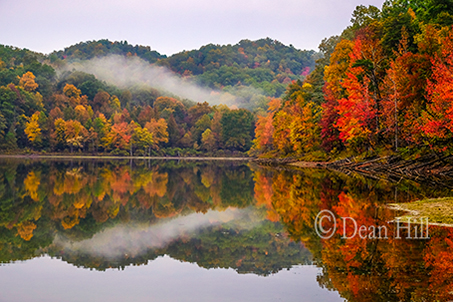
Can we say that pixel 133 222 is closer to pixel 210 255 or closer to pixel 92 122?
pixel 210 255

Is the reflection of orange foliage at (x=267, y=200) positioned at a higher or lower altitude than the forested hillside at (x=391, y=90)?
lower

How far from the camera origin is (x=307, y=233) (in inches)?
495

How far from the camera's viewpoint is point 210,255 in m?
10.5

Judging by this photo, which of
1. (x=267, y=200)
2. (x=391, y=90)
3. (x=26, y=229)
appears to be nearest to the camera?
(x=26, y=229)

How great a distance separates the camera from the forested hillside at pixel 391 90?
31391 mm

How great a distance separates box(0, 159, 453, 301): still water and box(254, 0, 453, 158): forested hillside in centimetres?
1501

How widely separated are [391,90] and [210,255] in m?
32.8

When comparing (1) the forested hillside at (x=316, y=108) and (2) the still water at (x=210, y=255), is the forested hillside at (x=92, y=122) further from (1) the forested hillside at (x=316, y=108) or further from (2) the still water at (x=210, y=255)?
(2) the still water at (x=210, y=255)

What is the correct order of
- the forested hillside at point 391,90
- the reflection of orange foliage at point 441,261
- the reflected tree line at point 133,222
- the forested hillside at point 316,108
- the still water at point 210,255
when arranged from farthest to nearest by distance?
the forested hillside at point 316,108 < the forested hillside at point 391,90 < the reflected tree line at point 133,222 < the still water at point 210,255 < the reflection of orange foliage at point 441,261

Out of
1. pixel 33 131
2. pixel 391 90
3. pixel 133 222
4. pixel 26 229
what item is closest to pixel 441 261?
pixel 133 222

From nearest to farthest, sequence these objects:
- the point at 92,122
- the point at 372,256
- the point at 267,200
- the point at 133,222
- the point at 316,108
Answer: the point at 372,256, the point at 133,222, the point at 267,200, the point at 316,108, the point at 92,122

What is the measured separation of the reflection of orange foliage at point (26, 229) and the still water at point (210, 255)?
0.09 feet

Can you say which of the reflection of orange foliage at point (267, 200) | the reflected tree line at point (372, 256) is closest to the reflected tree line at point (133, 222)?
the reflection of orange foliage at point (267, 200)

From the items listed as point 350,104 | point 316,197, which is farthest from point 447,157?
point 316,197
